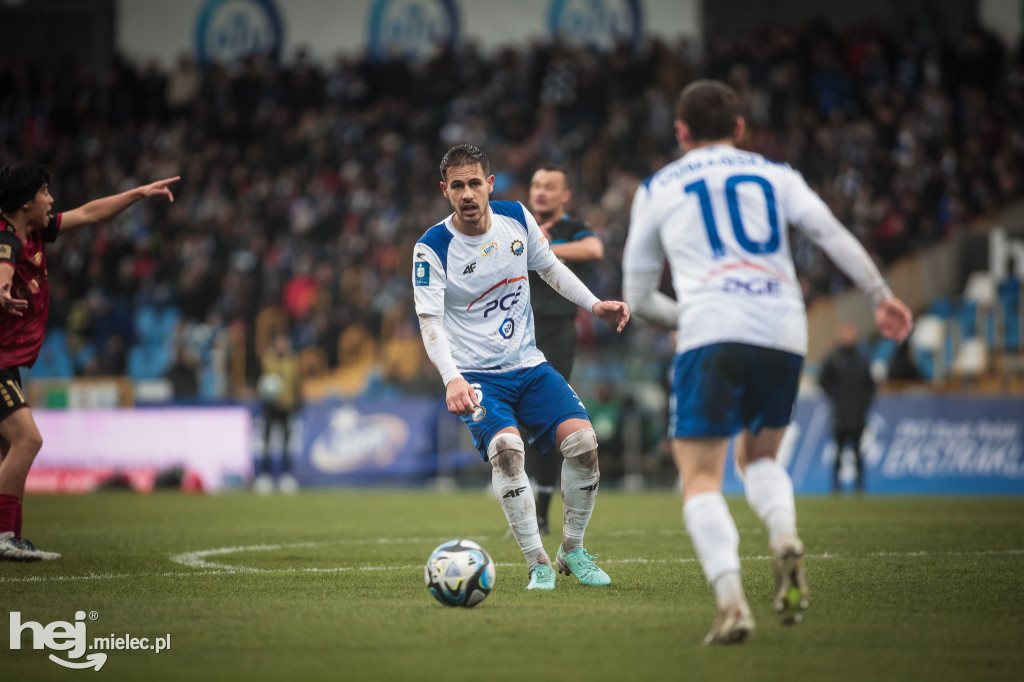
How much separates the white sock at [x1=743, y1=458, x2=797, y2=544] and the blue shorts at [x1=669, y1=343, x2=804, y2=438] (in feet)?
0.66

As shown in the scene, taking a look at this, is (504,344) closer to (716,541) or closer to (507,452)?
(507,452)

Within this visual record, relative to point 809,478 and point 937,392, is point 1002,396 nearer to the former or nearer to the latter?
point 937,392

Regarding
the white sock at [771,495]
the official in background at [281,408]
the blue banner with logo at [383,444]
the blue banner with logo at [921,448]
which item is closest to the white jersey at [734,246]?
the white sock at [771,495]

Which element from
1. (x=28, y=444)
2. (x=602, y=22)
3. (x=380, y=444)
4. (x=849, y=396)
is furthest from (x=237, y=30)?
(x=28, y=444)

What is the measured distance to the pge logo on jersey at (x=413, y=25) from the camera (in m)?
30.3

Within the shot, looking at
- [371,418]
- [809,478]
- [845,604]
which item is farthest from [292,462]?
[845,604]

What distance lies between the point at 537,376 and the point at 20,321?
3.68 metres

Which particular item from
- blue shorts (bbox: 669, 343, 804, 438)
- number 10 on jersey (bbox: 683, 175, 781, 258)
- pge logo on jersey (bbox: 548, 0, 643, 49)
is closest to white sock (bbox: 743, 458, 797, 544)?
blue shorts (bbox: 669, 343, 804, 438)

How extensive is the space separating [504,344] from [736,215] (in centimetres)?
209

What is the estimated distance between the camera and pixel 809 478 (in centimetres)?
1745

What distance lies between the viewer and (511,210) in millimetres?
6676

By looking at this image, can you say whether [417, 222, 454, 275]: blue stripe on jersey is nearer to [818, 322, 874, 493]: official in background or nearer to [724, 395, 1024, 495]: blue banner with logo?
[818, 322, 874, 493]: official in background

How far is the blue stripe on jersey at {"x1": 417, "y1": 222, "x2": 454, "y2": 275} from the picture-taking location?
6.30 meters

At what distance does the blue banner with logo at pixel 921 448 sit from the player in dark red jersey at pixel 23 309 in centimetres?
1136
